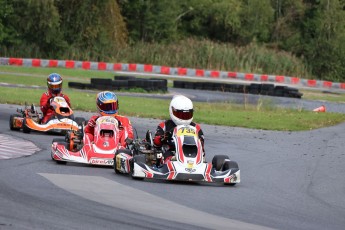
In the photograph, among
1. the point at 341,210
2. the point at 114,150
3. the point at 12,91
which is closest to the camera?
the point at 341,210

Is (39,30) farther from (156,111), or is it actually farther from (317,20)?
(156,111)

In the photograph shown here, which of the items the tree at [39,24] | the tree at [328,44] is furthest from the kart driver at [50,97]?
the tree at [328,44]

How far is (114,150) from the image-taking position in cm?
1171

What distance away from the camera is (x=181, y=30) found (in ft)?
175

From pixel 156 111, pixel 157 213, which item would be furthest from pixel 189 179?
pixel 156 111

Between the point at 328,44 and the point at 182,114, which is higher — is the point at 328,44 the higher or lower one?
the higher one

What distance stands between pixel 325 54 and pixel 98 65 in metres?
14.3

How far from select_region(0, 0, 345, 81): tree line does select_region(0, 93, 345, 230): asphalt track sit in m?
30.8

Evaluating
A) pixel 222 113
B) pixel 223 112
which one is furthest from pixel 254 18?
pixel 222 113

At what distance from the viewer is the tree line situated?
44438mm

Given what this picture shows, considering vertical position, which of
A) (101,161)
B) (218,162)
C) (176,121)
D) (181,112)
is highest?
(181,112)

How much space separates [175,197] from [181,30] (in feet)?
146

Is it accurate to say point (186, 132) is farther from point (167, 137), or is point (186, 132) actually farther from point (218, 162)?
point (218, 162)

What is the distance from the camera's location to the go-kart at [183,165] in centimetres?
1041
